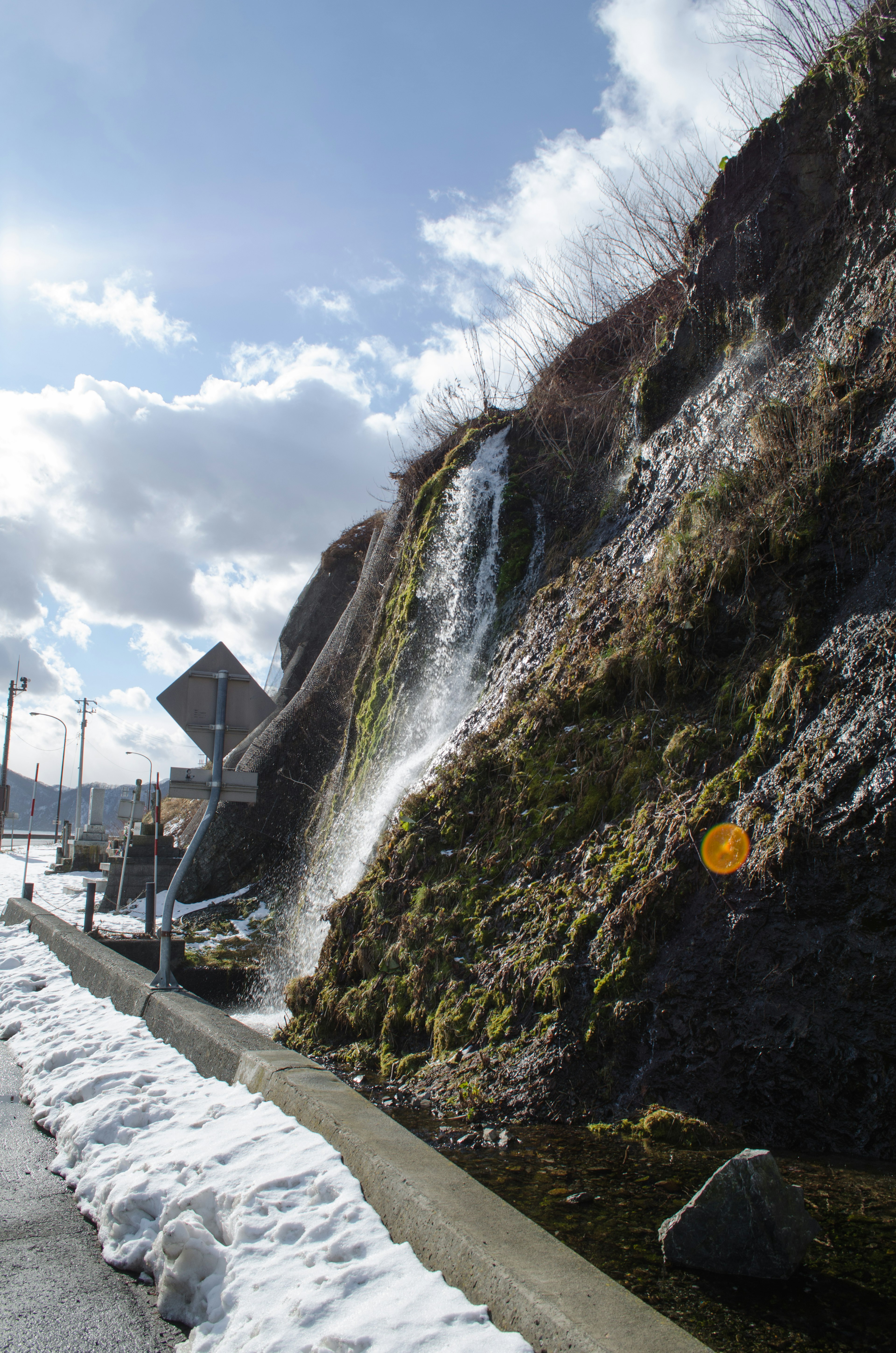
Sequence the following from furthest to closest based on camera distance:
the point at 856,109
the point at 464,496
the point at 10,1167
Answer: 1. the point at 464,496
2. the point at 856,109
3. the point at 10,1167

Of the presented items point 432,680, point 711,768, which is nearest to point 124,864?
point 432,680

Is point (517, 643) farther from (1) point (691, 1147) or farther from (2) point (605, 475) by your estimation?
(1) point (691, 1147)

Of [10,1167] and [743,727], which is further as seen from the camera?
[743,727]

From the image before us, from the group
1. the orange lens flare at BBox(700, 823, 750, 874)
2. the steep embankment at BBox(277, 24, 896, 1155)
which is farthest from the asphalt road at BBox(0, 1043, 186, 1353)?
the orange lens flare at BBox(700, 823, 750, 874)

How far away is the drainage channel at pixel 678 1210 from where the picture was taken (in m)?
2.79

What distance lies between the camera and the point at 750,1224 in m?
3.04

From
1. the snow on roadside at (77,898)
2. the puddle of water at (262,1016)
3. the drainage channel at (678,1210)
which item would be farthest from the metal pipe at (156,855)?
the drainage channel at (678,1210)

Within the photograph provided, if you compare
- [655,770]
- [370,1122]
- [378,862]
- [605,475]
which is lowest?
[370,1122]

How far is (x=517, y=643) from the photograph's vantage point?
10148 millimetres

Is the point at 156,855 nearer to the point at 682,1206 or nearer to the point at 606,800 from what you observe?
the point at 606,800

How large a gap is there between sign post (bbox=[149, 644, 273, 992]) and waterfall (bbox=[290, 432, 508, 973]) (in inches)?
133

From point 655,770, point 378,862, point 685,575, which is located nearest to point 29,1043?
point 378,862

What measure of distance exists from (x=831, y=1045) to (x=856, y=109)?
8370mm

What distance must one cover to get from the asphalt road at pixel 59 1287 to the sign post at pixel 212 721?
2495mm
